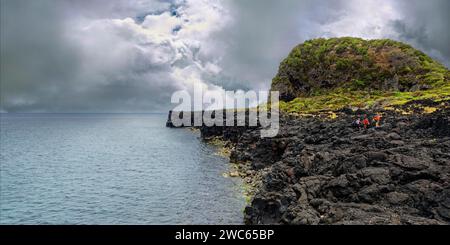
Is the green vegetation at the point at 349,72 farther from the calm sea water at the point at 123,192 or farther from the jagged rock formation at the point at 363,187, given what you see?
the jagged rock formation at the point at 363,187

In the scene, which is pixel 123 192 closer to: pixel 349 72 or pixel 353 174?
pixel 353 174

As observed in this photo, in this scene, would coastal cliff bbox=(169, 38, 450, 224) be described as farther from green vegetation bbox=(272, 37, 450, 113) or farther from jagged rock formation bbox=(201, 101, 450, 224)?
green vegetation bbox=(272, 37, 450, 113)


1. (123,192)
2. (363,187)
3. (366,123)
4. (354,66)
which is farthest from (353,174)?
(354,66)

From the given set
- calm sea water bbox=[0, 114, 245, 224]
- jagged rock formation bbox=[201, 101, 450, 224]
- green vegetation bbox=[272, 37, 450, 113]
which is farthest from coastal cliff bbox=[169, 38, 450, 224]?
green vegetation bbox=[272, 37, 450, 113]

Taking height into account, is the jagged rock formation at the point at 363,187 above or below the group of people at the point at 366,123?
below

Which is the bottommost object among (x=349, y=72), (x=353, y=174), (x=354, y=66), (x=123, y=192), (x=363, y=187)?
(x=123, y=192)

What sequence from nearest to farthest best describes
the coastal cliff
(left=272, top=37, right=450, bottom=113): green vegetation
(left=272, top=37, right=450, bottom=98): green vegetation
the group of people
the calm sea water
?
the coastal cliff < the calm sea water < the group of people < (left=272, top=37, right=450, bottom=113): green vegetation < (left=272, top=37, right=450, bottom=98): green vegetation

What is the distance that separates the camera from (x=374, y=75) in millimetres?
160875

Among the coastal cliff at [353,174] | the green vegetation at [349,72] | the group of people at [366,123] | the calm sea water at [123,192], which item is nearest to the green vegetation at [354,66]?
the green vegetation at [349,72]
